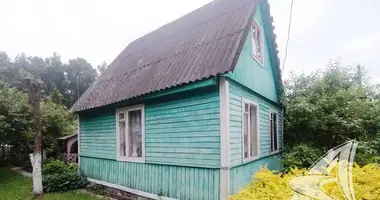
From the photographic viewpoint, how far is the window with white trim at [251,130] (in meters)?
7.17

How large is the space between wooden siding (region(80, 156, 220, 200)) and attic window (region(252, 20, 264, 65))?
12.7 ft

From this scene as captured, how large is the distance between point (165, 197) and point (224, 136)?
2326 mm

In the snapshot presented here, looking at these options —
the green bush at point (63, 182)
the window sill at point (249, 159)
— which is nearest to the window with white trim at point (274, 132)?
the window sill at point (249, 159)

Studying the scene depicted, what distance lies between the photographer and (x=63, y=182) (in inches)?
356

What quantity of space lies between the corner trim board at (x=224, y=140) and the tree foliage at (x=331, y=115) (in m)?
5.38

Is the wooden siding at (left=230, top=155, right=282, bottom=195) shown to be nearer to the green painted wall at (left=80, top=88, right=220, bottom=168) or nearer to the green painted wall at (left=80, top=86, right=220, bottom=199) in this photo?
the green painted wall at (left=80, top=86, right=220, bottom=199)

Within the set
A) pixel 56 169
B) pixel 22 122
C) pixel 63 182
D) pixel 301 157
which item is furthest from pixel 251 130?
pixel 22 122

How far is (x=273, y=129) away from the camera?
10.2 m

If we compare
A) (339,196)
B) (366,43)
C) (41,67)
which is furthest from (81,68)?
(339,196)

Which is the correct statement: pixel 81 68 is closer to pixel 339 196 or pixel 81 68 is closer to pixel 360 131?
pixel 360 131

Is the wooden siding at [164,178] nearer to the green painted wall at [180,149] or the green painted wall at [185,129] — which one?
the green painted wall at [180,149]

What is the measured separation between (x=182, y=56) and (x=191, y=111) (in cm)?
177

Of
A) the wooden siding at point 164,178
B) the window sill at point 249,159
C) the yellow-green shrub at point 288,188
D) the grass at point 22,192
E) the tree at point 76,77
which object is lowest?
the grass at point 22,192

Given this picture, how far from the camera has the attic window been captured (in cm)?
810
